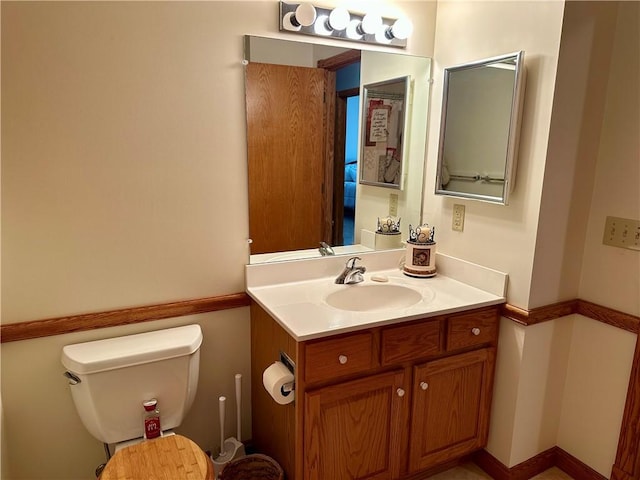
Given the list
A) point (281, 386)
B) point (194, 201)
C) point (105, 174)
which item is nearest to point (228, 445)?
point (281, 386)

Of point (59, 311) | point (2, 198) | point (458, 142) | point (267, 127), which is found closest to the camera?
point (2, 198)

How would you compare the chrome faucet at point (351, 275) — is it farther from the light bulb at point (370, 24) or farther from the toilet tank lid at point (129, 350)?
the light bulb at point (370, 24)

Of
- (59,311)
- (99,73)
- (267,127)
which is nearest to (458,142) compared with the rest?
(267,127)

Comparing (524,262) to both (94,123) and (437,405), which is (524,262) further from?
(94,123)

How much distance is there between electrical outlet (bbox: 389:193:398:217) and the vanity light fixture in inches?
27.1

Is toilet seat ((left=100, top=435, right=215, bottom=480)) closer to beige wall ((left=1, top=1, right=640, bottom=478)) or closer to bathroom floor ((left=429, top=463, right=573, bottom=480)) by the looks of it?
beige wall ((left=1, top=1, right=640, bottom=478))

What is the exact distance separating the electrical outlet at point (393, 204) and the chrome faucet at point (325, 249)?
1.25 ft

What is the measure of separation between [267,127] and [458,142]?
0.86 m

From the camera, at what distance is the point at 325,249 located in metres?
1.99

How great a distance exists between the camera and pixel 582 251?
1.78 m

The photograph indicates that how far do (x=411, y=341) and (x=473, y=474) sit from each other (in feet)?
2.71

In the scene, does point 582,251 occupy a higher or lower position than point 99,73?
lower

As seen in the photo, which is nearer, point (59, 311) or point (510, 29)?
point (59, 311)

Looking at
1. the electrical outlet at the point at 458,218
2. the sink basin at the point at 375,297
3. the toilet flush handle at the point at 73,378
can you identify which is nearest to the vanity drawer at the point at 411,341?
the sink basin at the point at 375,297
